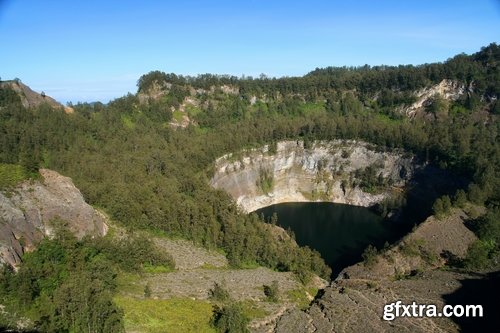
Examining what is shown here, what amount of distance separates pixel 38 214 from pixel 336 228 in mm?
53239

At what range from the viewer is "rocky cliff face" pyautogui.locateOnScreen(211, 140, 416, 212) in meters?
89.6

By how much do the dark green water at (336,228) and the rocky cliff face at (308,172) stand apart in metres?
2.82

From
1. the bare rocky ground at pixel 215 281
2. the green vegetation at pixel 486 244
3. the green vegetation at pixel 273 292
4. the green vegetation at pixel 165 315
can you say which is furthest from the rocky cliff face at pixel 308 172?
the green vegetation at pixel 165 315

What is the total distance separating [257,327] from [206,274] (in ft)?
39.3

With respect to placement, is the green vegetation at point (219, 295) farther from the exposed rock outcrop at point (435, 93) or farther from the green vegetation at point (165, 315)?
the exposed rock outcrop at point (435, 93)

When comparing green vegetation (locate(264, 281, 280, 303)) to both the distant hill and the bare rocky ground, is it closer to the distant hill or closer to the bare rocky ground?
the bare rocky ground

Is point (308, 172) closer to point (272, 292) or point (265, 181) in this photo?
point (265, 181)

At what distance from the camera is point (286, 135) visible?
99.9 meters

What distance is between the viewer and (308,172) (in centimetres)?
9775

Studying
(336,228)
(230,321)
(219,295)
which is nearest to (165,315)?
(230,321)

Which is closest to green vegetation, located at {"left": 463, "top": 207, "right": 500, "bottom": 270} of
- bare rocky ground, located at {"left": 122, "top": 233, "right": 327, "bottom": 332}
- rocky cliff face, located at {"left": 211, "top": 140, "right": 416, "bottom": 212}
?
bare rocky ground, located at {"left": 122, "top": 233, "right": 327, "bottom": 332}

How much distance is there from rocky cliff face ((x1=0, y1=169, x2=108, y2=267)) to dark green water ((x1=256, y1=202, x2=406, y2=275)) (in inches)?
1369

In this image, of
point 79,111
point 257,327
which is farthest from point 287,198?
point 257,327

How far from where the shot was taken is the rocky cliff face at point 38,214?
37.8m
